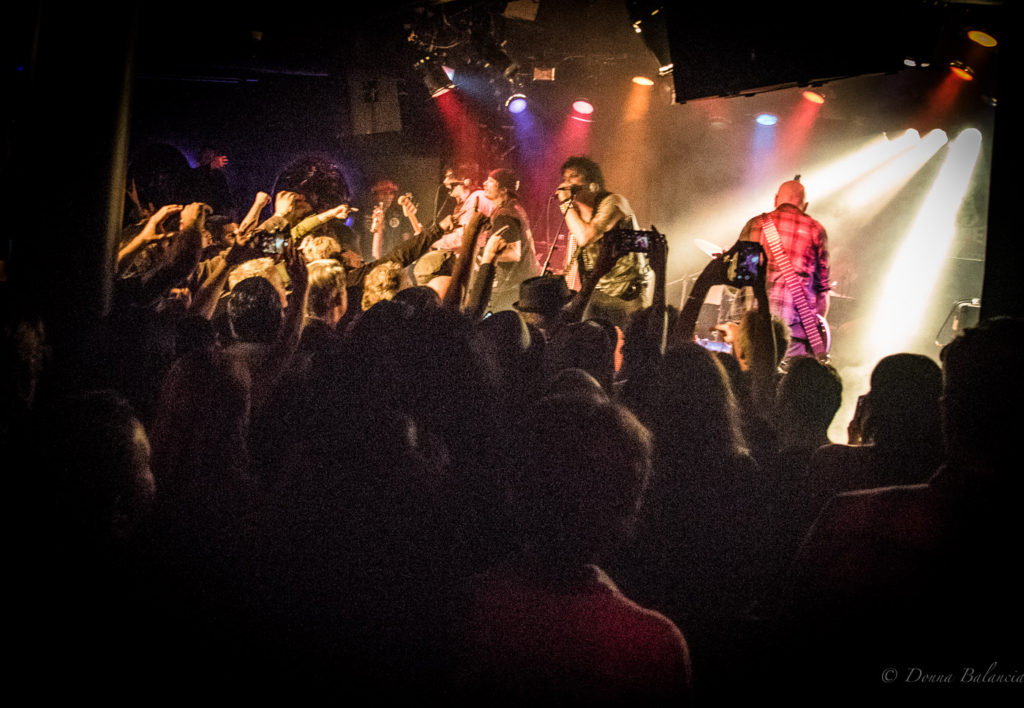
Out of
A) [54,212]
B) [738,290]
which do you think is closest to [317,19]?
[54,212]

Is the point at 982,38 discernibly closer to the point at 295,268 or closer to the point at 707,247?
the point at 707,247

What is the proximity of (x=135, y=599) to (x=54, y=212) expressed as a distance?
2.41 meters

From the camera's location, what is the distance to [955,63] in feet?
11.0

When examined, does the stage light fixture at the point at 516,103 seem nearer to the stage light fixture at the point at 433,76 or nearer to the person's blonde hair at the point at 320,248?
the stage light fixture at the point at 433,76

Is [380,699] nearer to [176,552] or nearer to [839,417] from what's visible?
[176,552]

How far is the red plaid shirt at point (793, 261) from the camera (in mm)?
3160

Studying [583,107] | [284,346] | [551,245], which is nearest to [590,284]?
[551,245]

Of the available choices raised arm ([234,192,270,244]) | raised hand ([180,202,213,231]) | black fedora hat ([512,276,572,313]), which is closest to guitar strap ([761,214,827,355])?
black fedora hat ([512,276,572,313])

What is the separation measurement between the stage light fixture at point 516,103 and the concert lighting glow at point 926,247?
2677mm

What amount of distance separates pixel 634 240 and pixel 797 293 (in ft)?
3.17

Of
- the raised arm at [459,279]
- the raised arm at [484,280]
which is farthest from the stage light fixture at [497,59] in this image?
the raised arm at [459,279]

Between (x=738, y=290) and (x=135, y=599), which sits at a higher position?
(x=738, y=290)

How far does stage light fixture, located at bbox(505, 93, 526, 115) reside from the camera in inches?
173

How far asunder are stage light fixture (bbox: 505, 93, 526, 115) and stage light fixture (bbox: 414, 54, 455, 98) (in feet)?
1.41
